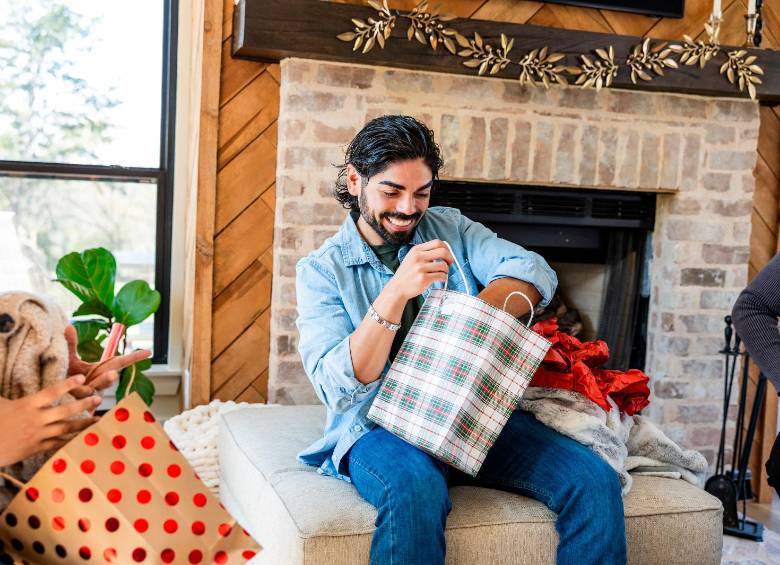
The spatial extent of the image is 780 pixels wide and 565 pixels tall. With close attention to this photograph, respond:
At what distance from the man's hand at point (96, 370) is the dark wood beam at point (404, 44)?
4.80 ft

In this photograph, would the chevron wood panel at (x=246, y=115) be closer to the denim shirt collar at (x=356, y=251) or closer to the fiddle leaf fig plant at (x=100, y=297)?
the fiddle leaf fig plant at (x=100, y=297)

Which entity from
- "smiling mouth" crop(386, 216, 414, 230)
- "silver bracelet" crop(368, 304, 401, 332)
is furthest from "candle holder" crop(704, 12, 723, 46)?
"silver bracelet" crop(368, 304, 401, 332)

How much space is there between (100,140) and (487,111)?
133 centimetres

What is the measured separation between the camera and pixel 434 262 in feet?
5.75

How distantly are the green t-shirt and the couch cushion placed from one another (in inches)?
12.9

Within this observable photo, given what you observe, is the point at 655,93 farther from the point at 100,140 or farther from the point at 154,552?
the point at 154,552

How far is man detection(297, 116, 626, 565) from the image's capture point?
1690 millimetres

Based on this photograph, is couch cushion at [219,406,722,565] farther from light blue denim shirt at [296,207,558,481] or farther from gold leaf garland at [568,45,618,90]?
gold leaf garland at [568,45,618,90]

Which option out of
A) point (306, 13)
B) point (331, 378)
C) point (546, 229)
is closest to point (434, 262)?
point (331, 378)

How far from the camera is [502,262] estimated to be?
203 cm

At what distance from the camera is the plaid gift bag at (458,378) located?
1717 millimetres

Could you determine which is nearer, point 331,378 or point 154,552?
point 154,552

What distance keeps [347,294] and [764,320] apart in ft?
2.80

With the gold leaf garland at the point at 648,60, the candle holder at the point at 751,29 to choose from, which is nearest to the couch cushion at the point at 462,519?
the gold leaf garland at the point at 648,60
